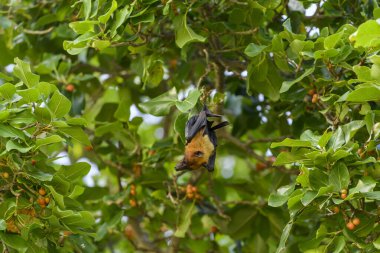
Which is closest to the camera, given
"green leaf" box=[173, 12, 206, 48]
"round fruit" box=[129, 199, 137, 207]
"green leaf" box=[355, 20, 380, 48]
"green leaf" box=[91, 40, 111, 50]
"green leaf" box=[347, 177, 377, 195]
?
"green leaf" box=[355, 20, 380, 48]

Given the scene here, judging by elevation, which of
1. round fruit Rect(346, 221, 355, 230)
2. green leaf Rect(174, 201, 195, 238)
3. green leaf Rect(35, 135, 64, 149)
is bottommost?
green leaf Rect(174, 201, 195, 238)

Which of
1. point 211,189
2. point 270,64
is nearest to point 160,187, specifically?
point 211,189

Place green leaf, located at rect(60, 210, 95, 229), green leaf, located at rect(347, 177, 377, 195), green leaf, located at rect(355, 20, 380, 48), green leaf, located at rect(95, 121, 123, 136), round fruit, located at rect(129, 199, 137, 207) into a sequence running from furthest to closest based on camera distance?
round fruit, located at rect(129, 199, 137, 207) < green leaf, located at rect(95, 121, 123, 136) < green leaf, located at rect(60, 210, 95, 229) < green leaf, located at rect(347, 177, 377, 195) < green leaf, located at rect(355, 20, 380, 48)

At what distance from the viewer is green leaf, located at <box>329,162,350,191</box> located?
219 centimetres

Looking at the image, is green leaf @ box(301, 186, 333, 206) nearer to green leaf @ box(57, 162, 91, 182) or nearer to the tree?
the tree

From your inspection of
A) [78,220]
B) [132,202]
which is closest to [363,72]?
[78,220]

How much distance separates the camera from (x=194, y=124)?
7.78 ft

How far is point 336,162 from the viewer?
2217 mm

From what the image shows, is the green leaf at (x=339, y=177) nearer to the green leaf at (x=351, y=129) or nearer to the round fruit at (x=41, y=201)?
the green leaf at (x=351, y=129)

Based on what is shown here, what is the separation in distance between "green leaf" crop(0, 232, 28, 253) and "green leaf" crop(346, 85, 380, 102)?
3.19ft

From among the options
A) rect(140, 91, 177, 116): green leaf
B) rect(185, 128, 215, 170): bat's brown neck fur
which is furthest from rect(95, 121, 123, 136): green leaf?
rect(185, 128, 215, 170): bat's brown neck fur

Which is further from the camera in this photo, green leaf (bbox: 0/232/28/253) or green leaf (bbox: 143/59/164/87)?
green leaf (bbox: 143/59/164/87)

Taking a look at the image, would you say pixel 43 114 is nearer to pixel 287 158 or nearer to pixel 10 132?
pixel 10 132

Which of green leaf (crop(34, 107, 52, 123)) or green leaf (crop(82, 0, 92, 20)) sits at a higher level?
green leaf (crop(82, 0, 92, 20))
